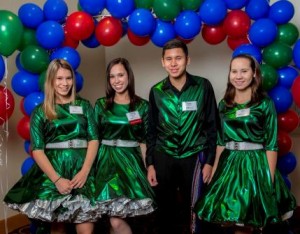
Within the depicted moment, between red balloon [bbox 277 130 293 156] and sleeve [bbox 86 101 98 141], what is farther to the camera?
red balloon [bbox 277 130 293 156]

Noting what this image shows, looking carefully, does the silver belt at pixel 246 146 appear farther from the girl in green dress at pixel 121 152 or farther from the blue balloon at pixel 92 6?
the blue balloon at pixel 92 6

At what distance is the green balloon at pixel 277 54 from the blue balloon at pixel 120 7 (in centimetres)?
97

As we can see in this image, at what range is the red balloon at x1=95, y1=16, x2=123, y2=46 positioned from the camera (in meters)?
3.20

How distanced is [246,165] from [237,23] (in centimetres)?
100

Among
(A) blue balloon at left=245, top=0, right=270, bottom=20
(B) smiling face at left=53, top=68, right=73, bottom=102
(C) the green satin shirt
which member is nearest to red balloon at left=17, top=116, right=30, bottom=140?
(B) smiling face at left=53, top=68, right=73, bottom=102

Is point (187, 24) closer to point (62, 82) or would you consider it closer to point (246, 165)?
point (62, 82)

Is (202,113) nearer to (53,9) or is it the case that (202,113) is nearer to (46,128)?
(46,128)

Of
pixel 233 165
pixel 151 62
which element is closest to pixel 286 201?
pixel 233 165

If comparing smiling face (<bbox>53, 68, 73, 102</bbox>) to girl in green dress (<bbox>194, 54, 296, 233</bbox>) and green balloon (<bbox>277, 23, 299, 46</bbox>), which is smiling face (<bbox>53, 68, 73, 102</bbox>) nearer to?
girl in green dress (<bbox>194, 54, 296, 233</bbox>)

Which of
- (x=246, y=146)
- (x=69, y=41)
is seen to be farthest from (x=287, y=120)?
(x=69, y=41)

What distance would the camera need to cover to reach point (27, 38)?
3197 mm

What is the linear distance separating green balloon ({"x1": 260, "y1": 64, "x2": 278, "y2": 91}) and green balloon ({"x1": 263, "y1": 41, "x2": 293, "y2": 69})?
0.05 metres

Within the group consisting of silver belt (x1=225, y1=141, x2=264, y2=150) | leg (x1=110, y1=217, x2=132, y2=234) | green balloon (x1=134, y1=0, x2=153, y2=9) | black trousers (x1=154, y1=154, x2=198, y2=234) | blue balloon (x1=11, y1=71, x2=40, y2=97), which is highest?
green balloon (x1=134, y1=0, x2=153, y2=9)

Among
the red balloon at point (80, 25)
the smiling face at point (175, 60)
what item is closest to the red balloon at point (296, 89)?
the smiling face at point (175, 60)
